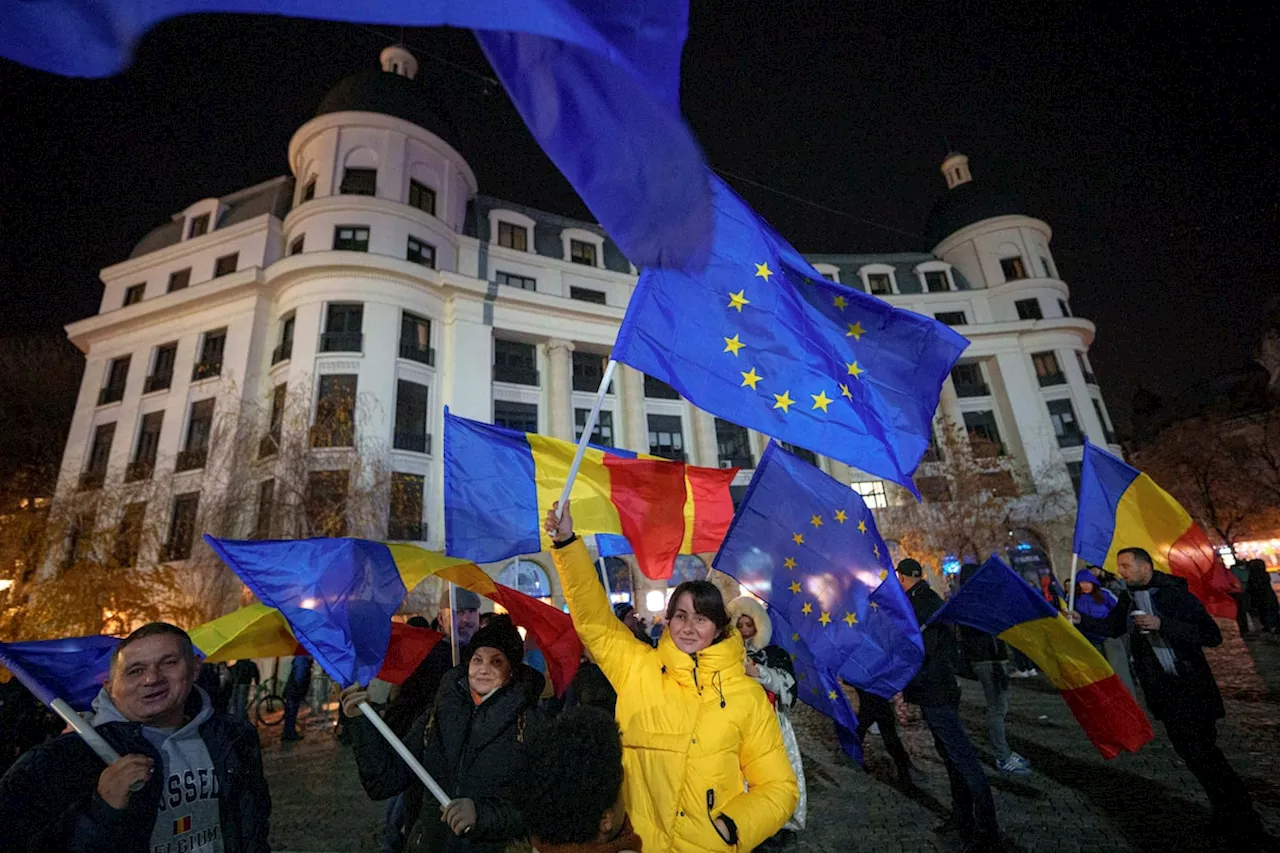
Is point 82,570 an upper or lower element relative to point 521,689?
upper

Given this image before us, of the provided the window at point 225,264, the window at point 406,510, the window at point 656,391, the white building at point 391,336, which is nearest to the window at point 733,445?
the white building at point 391,336

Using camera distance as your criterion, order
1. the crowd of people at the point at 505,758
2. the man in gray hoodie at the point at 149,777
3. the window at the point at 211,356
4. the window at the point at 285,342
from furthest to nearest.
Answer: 1. the window at the point at 211,356
2. the window at the point at 285,342
3. the man in gray hoodie at the point at 149,777
4. the crowd of people at the point at 505,758

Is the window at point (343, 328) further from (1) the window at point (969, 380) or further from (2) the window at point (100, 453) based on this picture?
(1) the window at point (969, 380)

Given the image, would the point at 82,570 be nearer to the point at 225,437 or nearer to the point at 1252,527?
the point at 225,437

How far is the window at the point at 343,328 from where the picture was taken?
75.8 ft

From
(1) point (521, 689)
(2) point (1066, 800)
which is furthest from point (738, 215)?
(2) point (1066, 800)

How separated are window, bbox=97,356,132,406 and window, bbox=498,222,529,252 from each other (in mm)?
17479

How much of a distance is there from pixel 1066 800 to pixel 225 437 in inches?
907

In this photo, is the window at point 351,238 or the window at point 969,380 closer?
the window at point 351,238

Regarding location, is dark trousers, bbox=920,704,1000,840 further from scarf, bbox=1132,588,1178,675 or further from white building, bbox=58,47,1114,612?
white building, bbox=58,47,1114,612

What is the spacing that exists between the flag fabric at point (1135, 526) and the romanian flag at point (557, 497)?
402 centimetres

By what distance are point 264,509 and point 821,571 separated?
19.1 m

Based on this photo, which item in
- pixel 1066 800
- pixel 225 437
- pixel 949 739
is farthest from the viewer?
pixel 225 437

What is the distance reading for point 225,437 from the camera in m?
19.9
